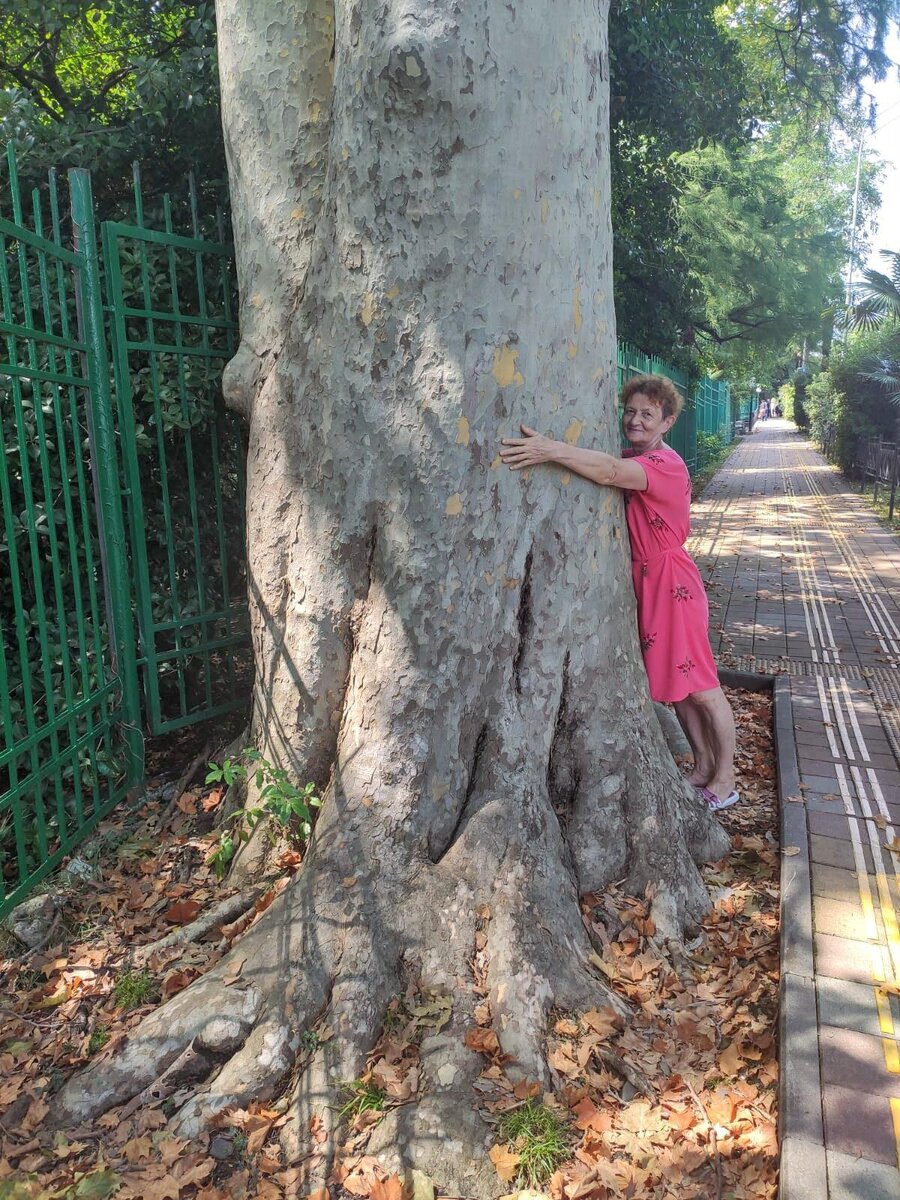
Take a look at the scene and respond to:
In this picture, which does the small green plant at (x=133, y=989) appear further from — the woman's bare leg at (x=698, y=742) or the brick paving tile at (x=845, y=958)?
the woman's bare leg at (x=698, y=742)

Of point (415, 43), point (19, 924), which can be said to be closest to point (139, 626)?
point (19, 924)

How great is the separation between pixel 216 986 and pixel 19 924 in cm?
95

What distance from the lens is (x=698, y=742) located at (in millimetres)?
4492

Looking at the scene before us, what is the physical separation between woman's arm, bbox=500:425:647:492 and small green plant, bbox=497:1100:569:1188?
6.55 ft

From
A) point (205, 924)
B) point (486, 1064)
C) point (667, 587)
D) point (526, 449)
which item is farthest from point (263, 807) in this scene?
point (667, 587)

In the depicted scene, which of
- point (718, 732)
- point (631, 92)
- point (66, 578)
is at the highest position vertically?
point (631, 92)

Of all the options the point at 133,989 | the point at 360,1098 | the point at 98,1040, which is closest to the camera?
the point at 360,1098

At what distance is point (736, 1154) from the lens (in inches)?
101

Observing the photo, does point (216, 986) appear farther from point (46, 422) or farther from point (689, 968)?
point (46, 422)

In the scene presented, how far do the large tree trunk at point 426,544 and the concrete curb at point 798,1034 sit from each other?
0.40 metres

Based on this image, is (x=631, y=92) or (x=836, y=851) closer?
(x=836, y=851)

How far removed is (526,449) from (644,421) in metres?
1.00

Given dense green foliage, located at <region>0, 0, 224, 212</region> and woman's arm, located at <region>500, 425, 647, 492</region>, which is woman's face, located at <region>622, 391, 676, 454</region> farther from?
dense green foliage, located at <region>0, 0, 224, 212</region>

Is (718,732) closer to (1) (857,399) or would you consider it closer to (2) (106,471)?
(2) (106,471)
